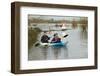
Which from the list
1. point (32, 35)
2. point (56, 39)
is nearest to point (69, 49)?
point (56, 39)

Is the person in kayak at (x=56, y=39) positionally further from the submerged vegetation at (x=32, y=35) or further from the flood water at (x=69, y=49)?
the submerged vegetation at (x=32, y=35)

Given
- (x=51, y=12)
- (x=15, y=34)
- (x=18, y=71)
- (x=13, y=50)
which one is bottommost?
(x=18, y=71)

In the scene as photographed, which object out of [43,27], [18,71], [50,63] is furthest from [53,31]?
[18,71]

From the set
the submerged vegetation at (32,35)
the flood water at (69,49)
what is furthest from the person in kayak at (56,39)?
the submerged vegetation at (32,35)

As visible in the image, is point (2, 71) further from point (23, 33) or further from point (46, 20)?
point (46, 20)

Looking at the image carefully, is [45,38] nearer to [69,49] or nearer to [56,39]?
[56,39]

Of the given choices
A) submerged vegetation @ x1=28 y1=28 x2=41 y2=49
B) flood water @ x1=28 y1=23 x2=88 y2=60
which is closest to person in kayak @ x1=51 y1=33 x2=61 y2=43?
Result: flood water @ x1=28 y1=23 x2=88 y2=60

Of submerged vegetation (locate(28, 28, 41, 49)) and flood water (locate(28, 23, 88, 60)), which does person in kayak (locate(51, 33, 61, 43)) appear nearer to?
flood water (locate(28, 23, 88, 60))

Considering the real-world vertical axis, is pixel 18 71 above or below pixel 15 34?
below
